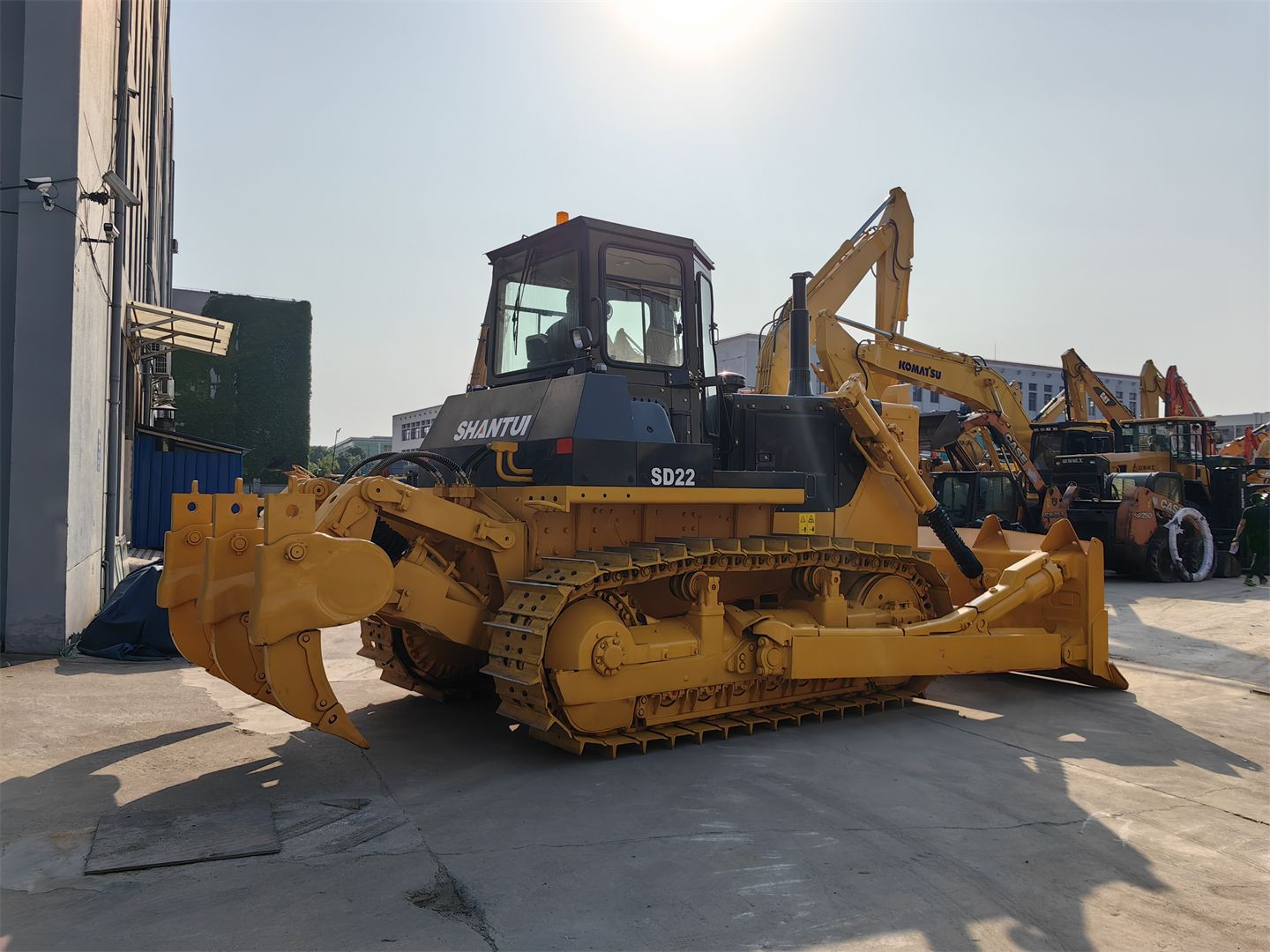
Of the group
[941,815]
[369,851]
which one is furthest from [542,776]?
[941,815]

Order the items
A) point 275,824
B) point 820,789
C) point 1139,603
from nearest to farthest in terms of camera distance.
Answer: point 275,824 → point 820,789 → point 1139,603

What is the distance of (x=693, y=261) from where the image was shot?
6.49 metres

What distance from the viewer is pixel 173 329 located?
46.8ft

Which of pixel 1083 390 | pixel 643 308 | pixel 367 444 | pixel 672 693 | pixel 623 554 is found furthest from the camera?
pixel 367 444

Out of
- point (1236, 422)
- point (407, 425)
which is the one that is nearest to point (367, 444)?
point (407, 425)

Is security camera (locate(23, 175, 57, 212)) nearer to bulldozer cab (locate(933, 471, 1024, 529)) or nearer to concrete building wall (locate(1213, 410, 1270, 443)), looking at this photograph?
bulldozer cab (locate(933, 471, 1024, 529))

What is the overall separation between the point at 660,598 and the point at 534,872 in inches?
105

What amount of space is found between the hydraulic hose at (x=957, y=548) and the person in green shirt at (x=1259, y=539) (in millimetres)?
9915

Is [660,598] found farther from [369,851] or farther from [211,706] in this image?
[211,706]

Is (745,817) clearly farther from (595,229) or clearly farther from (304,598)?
(595,229)

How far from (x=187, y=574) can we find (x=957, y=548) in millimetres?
5791

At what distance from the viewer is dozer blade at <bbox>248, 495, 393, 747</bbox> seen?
14.4 ft

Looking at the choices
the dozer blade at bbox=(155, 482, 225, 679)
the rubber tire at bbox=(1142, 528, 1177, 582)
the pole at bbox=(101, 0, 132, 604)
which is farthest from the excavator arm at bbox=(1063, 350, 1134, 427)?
the dozer blade at bbox=(155, 482, 225, 679)

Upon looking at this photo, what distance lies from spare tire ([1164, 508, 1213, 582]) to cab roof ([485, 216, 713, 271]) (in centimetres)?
1290
